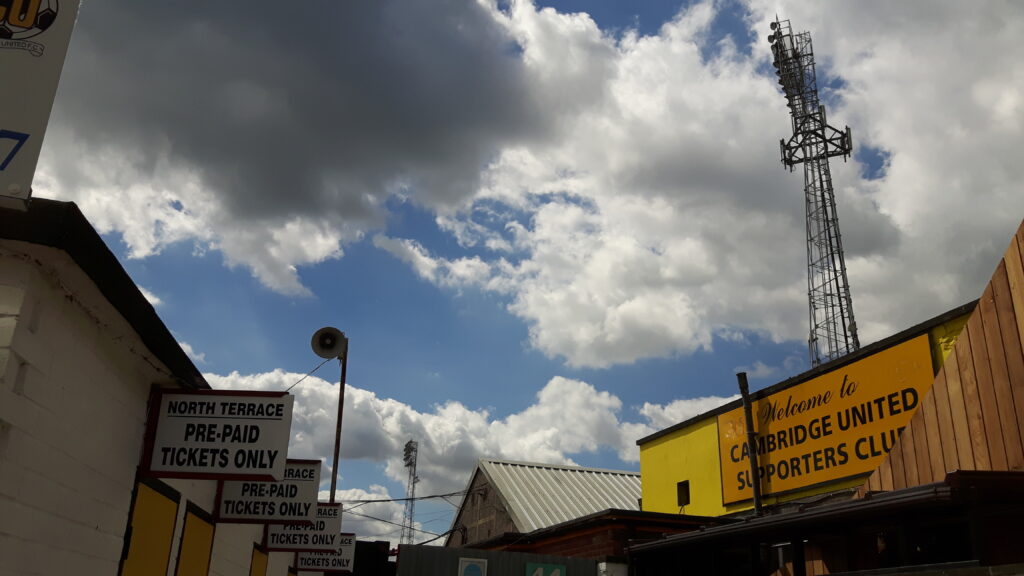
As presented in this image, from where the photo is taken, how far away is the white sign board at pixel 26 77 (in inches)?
157

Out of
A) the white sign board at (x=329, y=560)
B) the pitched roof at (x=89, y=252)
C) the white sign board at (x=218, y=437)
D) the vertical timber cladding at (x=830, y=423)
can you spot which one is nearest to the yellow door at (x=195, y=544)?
the white sign board at (x=218, y=437)

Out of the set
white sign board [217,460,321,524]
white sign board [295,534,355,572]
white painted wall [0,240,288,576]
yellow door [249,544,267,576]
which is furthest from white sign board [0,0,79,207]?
white sign board [295,534,355,572]

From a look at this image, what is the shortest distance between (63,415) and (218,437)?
1531mm

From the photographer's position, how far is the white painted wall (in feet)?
14.5

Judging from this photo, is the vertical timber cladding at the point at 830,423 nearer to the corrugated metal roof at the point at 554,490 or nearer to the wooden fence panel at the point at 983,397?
the wooden fence panel at the point at 983,397

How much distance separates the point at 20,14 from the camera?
4.17 metres

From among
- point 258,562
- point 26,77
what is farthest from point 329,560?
point 26,77

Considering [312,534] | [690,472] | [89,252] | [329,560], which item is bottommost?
[329,560]

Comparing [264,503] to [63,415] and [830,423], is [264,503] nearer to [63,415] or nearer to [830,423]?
[63,415]

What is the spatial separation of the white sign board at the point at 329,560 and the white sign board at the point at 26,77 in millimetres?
11911

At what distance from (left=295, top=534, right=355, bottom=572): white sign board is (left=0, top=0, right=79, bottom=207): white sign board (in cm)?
1191

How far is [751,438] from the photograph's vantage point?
16.5 m

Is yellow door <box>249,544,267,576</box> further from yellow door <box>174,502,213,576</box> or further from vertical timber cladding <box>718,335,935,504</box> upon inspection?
vertical timber cladding <box>718,335,935,504</box>

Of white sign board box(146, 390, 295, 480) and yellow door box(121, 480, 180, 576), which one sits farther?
white sign board box(146, 390, 295, 480)
